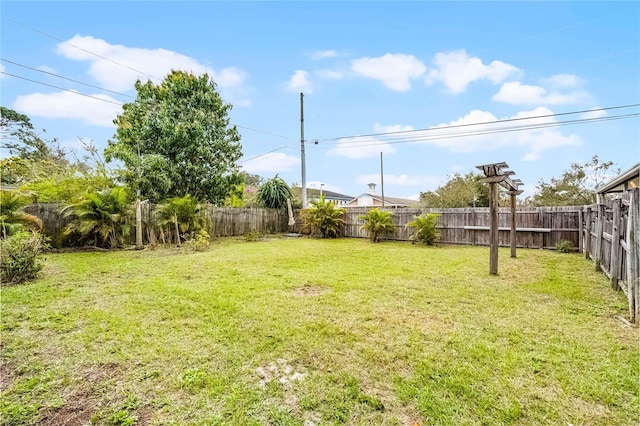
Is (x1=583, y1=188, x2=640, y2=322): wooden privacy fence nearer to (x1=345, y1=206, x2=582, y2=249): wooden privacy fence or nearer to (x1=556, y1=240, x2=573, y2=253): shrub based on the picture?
(x1=556, y1=240, x2=573, y2=253): shrub

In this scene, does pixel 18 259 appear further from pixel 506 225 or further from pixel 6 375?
pixel 506 225

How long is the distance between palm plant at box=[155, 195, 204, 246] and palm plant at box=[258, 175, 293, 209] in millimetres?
4502

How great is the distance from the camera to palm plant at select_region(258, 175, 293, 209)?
1375 centimetres

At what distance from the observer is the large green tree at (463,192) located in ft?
51.0

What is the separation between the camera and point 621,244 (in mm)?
3602

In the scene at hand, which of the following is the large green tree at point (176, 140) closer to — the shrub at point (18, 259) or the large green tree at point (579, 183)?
the shrub at point (18, 259)

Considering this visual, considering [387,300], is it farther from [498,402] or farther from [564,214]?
[564,214]

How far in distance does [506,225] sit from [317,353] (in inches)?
347

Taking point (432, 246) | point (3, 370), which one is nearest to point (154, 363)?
point (3, 370)

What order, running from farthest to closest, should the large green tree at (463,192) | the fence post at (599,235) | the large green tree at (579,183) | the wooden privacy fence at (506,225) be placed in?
1. the large green tree at (463,192)
2. the large green tree at (579,183)
3. the wooden privacy fence at (506,225)
4. the fence post at (599,235)

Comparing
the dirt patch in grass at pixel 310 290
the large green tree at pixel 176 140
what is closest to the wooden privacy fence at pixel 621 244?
the dirt patch in grass at pixel 310 290

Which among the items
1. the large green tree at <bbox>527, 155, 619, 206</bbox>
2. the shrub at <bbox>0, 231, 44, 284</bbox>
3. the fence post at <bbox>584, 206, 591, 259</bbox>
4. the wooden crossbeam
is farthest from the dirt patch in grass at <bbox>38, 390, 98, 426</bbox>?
the large green tree at <bbox>527, 155, 619, 206</bbox>

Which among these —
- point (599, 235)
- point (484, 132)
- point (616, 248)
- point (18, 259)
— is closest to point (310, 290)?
point (616, 248)

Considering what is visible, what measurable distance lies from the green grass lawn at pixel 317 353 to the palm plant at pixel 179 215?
4807 mm
